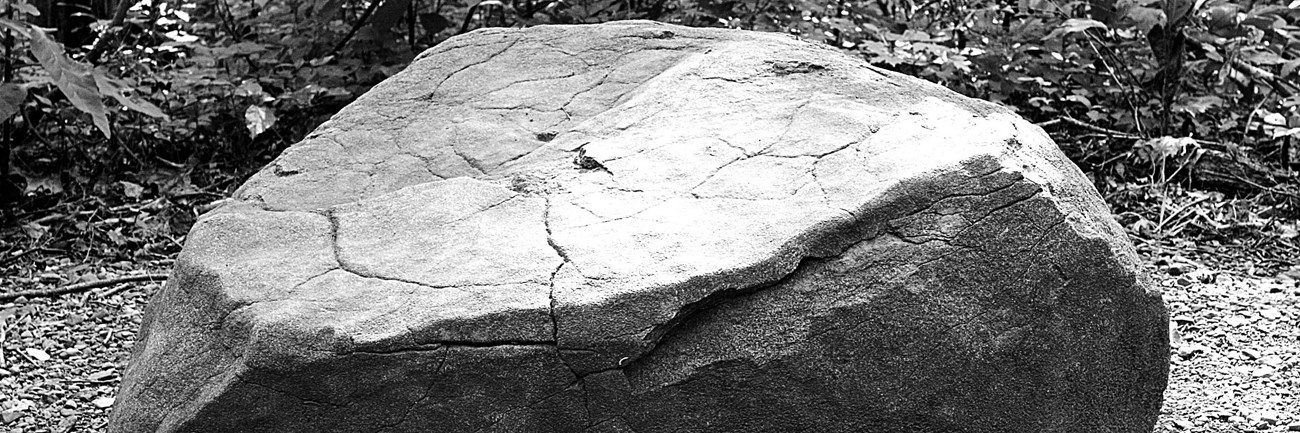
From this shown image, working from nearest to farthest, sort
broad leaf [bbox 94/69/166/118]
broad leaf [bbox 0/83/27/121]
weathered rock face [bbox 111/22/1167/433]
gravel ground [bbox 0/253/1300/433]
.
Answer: weathered rock face [bbox 111/22/1167/433] < gravel ground [bbox 0/253/1300/433] < broad leaf [bbox 94/69/166/118] < broad leaf [bbox 0/83/27/121]

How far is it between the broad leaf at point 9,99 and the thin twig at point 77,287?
0.48 m

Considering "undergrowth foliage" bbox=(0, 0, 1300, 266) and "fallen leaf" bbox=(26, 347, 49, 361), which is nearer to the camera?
"fallen leaf" bbox=(26, 347, 49, 361)

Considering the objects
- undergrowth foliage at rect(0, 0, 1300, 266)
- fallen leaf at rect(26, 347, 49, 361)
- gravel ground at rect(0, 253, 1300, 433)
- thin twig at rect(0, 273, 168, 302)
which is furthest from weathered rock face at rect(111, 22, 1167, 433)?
undergrowth foliage at rect(0, 0, 1300, 266)

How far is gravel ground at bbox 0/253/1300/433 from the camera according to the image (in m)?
2.69

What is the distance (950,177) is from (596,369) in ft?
2.10

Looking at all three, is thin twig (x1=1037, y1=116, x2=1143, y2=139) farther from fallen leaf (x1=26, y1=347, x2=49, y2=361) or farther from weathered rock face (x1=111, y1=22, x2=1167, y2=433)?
fallen leaf (x1=26, y1=347, x2=49, y2=361)

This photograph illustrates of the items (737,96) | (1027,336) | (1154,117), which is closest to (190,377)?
(737,96)

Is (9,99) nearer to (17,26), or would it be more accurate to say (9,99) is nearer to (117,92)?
(117,92)

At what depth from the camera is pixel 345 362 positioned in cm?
182

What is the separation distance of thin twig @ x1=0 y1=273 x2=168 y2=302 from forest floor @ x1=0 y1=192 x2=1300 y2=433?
1 centimetres

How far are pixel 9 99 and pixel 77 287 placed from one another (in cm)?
54

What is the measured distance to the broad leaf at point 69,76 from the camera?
3.04 m

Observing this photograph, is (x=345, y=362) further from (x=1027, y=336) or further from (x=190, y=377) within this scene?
(x=1027, y=336)

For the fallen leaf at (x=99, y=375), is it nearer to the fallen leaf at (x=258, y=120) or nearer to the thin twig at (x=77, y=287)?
the thin twig at (x=77, y=287)
